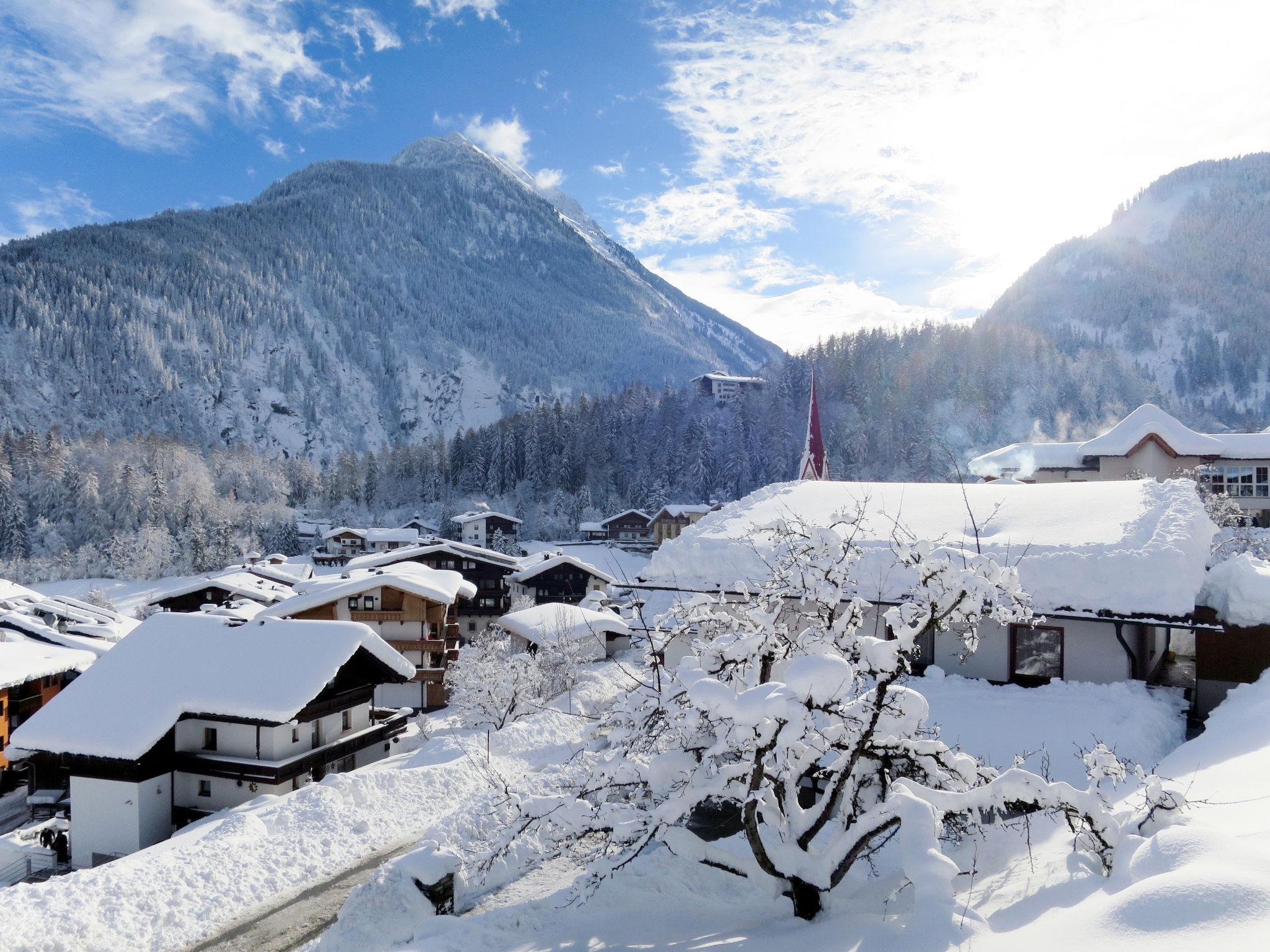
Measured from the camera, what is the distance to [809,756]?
6605 mm

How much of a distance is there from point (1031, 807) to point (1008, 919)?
152cm

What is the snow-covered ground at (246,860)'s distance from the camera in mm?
12523

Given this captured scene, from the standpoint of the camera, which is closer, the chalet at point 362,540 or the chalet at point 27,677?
A: the chalet at point 27,677

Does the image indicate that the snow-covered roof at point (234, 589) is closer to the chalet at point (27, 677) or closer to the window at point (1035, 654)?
the chalet at point (27, 677)

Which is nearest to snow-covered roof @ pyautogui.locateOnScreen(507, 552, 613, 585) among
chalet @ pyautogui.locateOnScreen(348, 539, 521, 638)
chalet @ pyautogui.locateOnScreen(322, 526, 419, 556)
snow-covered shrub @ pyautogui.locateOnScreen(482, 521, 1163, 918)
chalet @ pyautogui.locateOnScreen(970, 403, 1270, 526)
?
chalet @ pyautogui.locateOnScreen(348, 539, 521, 638)

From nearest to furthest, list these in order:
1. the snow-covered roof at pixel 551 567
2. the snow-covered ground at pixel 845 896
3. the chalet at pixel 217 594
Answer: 1. the snow-covered ground at pixel 845 896
2. the chalet at pixel 217 594
3. the snow-covered roof at pixel 551 567

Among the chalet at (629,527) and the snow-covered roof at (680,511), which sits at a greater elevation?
the snow-covered roof at (680,511)

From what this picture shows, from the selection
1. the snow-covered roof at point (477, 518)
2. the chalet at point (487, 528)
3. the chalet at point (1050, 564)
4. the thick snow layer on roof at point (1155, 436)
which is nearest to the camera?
the chalet at point (1050, 564)

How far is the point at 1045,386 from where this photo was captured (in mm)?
121375

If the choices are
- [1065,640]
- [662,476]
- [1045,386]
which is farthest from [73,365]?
[1065,640]

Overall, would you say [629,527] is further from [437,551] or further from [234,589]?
[234,589]

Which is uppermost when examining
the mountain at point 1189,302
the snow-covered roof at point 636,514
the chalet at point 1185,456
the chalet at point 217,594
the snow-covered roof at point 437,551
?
the mountain at point 1189,302

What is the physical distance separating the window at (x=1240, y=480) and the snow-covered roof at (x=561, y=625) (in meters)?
31.2

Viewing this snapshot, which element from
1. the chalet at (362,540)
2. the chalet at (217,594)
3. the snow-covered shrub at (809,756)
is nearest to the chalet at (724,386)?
the chalet at (362,540)
